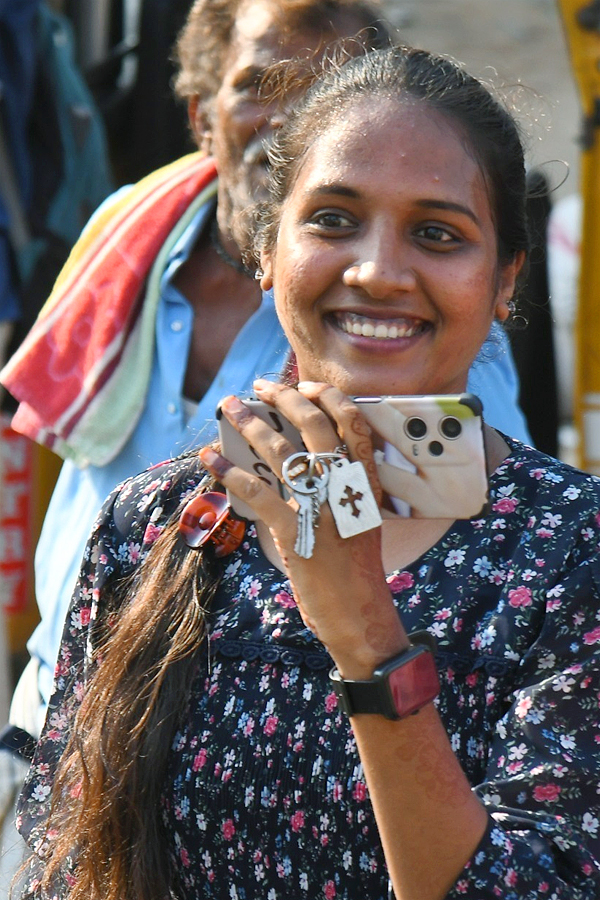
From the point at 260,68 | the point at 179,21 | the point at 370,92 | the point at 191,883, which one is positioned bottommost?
the point at 191,883

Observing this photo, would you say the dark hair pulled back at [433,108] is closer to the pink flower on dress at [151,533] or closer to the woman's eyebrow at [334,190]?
the woman's eyebrow at [334,190]

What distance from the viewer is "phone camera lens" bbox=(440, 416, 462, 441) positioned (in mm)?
1281

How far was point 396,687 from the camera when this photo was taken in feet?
4.02

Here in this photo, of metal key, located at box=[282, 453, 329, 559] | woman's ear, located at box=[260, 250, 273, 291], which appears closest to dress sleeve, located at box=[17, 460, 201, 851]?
woman's ear, located at box=[260, 250, 273, 291]

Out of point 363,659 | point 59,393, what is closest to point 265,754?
point 363,659

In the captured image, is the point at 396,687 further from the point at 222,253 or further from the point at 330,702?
the point at 222,253

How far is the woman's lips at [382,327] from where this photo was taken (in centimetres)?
152

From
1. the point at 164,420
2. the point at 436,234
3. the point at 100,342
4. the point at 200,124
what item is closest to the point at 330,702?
the point at 436,234

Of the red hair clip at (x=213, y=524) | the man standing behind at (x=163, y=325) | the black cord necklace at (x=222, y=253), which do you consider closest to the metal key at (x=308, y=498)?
the red hair clip at (x=213, y=524)

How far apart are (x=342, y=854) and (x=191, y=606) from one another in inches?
15.3

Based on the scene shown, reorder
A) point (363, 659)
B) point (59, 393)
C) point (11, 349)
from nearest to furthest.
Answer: point (363, 659) → point (59, 393) → point (11, 349)

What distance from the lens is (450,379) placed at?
5.22 ft

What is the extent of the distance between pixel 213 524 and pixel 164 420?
93cm

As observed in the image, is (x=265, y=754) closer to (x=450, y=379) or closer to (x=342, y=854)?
(x=342, y=854)
